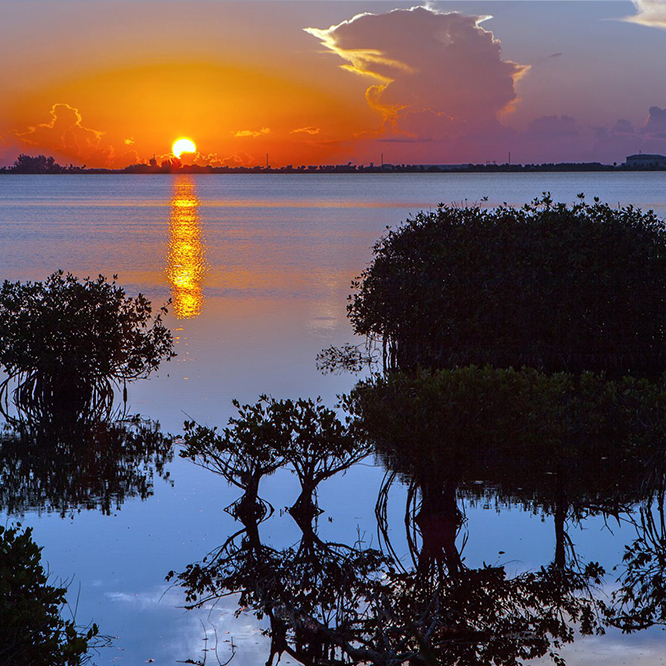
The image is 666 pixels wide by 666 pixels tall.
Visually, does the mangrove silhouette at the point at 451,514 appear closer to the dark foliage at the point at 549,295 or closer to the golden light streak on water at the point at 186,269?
the dark foliage at the point at 549,295

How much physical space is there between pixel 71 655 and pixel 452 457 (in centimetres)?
690

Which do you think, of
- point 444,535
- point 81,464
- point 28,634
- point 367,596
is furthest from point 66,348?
point 28,634

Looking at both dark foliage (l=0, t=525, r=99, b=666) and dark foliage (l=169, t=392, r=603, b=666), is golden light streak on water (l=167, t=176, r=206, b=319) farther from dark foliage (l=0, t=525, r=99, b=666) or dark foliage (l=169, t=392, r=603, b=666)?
dark foliage (l=0, t=525, r=99, b=666)

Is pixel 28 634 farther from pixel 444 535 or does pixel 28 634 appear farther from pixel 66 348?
pixel 66 348

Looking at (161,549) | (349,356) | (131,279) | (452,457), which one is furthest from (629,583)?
(131,279)

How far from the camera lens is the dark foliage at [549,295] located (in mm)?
21719

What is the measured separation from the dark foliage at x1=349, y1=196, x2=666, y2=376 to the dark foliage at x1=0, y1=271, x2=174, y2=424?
278 inches

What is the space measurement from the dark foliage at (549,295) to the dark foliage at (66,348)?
706 cm

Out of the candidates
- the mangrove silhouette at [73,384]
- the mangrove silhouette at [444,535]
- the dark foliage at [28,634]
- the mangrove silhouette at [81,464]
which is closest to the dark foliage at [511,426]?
the mangrove silhouette at [444,535]

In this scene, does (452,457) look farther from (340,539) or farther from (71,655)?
(71,655)

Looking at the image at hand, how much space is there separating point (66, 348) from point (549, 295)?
11.4 m

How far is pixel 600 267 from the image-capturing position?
2194cm

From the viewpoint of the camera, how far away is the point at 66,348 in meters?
21.6

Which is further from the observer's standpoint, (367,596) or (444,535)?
(444,535)
